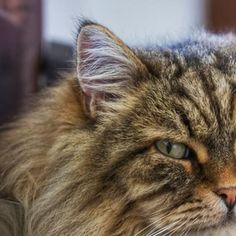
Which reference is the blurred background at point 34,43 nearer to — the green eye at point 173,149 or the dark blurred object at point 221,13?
the green eye at point 173,149

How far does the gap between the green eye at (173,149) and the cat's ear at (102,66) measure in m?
0.18

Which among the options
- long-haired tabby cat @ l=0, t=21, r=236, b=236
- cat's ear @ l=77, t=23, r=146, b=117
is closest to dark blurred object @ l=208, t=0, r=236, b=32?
long-haired tabby cat @ l=0, t=21, r=236, b=236

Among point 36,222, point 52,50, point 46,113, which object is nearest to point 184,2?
point 52,50

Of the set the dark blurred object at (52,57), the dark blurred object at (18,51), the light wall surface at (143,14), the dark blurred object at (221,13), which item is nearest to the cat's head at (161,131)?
the dark blurred object at (18,51)

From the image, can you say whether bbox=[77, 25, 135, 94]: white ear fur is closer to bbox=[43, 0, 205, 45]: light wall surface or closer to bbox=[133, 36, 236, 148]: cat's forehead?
bbox=[133, 36, 236, 148]: cat's forehead

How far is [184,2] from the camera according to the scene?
3.12 m

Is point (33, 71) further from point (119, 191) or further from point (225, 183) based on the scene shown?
point (225, 183)

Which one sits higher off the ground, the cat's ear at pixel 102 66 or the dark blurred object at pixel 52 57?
the cat's ear at pixel 102 66

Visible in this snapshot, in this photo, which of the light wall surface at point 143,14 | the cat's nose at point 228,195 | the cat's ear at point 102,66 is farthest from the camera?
the light wall surface at point 143,14

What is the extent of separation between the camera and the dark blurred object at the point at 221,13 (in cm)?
314

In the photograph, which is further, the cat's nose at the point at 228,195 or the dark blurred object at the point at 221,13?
the dark blurred object at the point at 221,13

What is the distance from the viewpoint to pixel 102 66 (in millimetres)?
1411

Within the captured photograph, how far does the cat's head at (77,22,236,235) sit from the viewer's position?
124 centimetres

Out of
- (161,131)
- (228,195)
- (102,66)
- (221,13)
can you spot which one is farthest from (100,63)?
(221,13)
